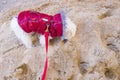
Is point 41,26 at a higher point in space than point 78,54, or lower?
higher

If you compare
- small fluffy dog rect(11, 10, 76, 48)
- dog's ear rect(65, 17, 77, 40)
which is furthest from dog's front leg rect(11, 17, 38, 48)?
dog's ear rect(65, 17, 77, 40)

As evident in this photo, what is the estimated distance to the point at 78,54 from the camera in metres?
1.26

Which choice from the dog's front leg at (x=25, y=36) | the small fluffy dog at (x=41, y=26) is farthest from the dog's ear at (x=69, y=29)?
the dog's front leg at (x=25, y=36)

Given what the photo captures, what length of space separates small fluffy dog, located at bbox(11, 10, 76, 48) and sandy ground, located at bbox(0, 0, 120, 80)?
46 millimetres

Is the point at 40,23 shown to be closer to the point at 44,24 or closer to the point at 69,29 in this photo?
the point at 44,24

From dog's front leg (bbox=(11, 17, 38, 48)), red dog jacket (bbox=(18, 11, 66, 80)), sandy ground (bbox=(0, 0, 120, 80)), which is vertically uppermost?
red dog jacket (bbox=(18, 11, 66, 80))

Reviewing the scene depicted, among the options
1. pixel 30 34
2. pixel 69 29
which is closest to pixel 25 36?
pixel 30 34

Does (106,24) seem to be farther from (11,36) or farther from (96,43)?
(11,36)

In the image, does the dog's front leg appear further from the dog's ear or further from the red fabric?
the dog's ear

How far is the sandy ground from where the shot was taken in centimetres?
120

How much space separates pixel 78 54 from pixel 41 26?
210mm

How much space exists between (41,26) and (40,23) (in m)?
0.01

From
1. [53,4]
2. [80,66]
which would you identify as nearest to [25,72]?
[80,66]

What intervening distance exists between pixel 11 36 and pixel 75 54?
363 mm
